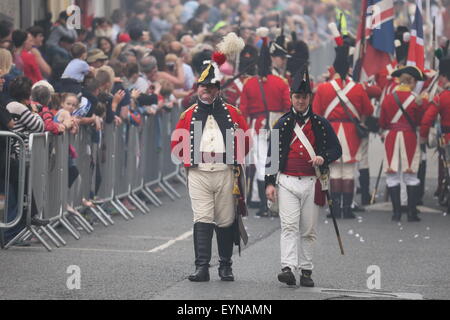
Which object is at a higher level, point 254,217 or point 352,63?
point 352,63

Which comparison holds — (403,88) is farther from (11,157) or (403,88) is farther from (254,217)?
(11,157)

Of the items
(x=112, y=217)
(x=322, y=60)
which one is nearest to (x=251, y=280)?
(x=112, y=217)

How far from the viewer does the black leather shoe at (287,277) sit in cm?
1180

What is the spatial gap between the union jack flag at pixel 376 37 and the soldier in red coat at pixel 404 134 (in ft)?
5.00

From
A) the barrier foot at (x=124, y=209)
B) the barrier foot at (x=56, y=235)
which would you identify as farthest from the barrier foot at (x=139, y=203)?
the barrier foot at (x=56, y=235)

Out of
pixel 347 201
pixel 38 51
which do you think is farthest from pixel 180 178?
pixel 347 201

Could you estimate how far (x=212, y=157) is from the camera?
40.5ft

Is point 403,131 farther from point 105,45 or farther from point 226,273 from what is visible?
point 226,273

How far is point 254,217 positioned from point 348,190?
1198 millimetres

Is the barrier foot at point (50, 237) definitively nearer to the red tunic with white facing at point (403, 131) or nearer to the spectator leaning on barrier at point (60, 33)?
the red tunic with white facing at point (403, 131)

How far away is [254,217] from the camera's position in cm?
1773

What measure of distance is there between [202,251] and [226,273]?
Answer: 10.8 inches

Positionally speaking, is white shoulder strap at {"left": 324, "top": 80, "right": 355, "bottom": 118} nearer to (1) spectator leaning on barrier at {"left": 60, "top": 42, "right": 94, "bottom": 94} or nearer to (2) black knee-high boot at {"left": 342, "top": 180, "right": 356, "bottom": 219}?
(2) black knee-high boot at {"left": 342, "top": 180, "right": 356, "bottom": 219}
